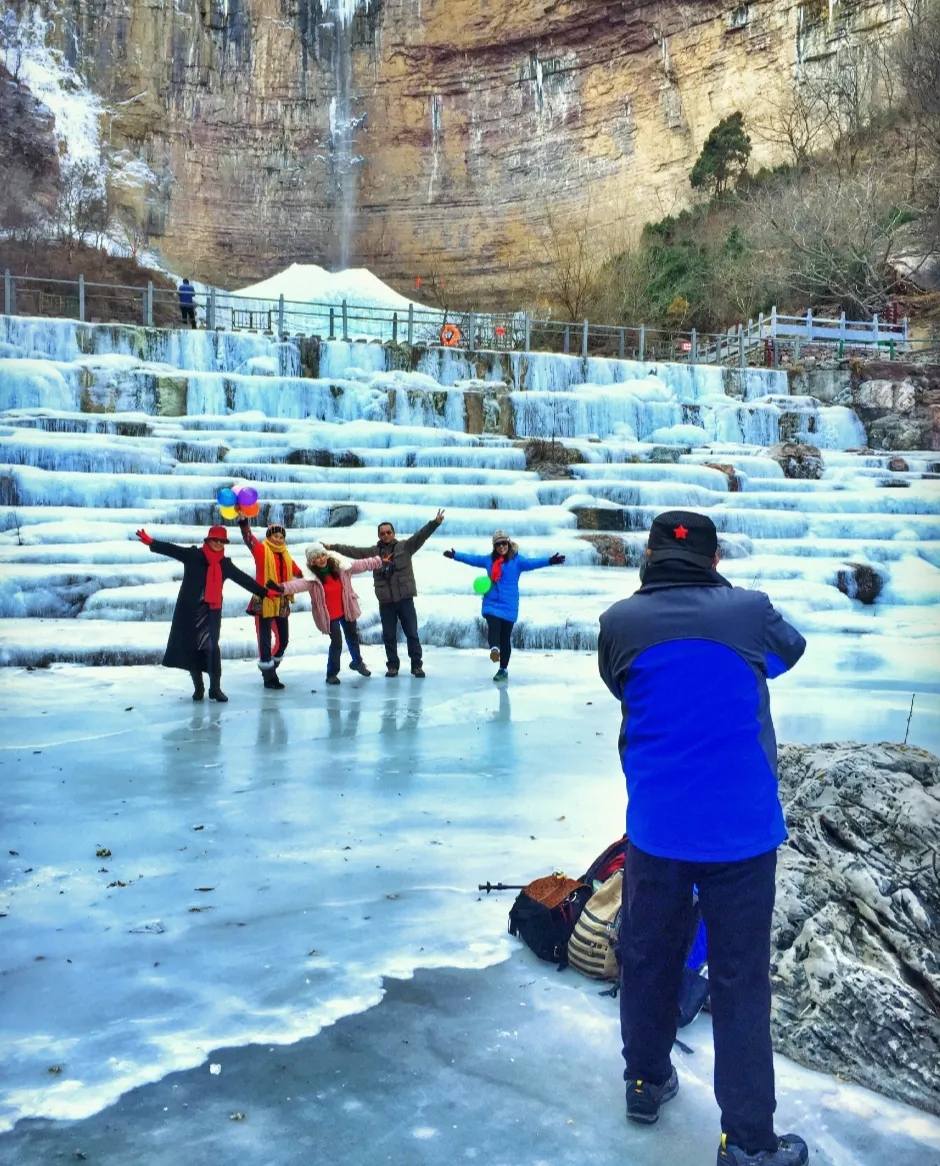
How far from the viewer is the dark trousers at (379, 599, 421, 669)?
8641mm

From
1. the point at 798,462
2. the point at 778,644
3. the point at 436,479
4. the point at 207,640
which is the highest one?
the point at 798,462

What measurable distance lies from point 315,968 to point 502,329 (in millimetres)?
29490

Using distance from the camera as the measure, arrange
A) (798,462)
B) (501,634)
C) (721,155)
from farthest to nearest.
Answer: (721,155)
(798,462)
(501,634)

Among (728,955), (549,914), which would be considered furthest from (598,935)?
(728,955)

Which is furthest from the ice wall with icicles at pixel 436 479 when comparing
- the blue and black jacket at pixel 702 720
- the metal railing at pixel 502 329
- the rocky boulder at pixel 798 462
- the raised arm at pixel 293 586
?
the blue and black jacket at pixel 702 720

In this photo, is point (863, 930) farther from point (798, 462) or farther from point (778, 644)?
point (798, 462)

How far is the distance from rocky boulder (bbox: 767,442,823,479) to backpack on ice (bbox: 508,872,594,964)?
16617mm

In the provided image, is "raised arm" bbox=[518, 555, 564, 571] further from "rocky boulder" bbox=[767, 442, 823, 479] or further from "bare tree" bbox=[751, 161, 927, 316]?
"bare tree" bbox=[751, 161, 927, 316]

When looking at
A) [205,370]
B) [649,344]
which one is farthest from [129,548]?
[649,344]

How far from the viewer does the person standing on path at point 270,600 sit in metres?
7.96

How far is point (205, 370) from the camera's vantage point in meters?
23.6

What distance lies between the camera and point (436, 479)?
16.5m

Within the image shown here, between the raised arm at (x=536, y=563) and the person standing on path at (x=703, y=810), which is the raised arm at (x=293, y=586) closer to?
the raised arm at (x=536, y=563)

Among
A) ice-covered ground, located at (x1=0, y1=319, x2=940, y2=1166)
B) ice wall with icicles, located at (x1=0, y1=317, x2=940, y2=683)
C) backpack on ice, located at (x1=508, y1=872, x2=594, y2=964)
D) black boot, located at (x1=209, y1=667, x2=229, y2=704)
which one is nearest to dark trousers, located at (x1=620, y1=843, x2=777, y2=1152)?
ice-covered ground, located at (x1=0, y1=319, x2=940, y2=1166)
